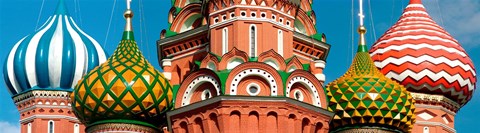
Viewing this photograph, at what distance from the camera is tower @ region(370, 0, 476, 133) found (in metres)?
31.0

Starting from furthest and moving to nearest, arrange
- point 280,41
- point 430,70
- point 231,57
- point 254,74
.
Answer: point 430,70 < point 280,41 < point 231,57 < point 254,74

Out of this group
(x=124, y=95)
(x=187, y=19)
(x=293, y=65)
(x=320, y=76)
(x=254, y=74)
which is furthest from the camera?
(x=187, y=19)

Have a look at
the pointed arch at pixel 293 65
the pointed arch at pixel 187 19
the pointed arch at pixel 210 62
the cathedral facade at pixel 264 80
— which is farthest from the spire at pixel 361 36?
the pointed arch at pixel 210 62

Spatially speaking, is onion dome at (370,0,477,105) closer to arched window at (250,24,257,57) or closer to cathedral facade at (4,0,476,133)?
cathedral facade at (4,0,476,133)

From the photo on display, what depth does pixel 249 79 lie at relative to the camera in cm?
2542

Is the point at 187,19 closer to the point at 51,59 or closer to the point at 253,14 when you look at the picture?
the point at 253,14

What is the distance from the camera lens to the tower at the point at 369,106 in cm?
2691

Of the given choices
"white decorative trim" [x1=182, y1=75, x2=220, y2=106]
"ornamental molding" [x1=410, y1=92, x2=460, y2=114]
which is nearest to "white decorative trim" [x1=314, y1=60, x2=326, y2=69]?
"ornamental molding" [x1=410, y1=92, x2=460, y2=114]

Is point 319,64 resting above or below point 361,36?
below

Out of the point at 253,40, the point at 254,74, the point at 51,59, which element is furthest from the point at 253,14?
the point at 51,59

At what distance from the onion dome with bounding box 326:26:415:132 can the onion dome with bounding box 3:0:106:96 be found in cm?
856

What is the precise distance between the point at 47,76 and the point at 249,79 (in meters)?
9.36

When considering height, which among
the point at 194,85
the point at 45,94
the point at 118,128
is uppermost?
the point at 45,94

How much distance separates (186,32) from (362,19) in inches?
150
